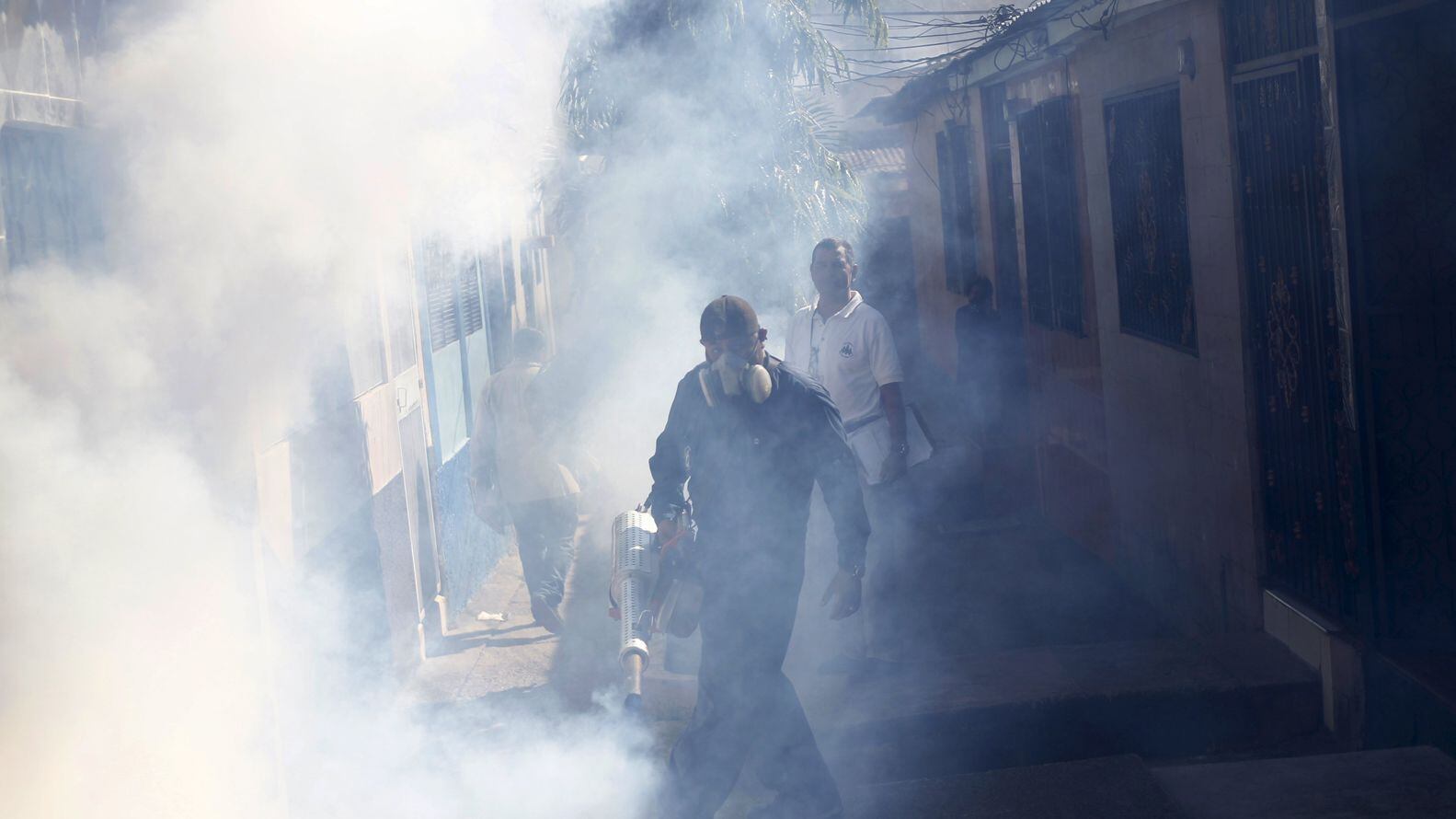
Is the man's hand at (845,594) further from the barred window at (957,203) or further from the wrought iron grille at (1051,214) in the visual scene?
the barred window at (957,203)

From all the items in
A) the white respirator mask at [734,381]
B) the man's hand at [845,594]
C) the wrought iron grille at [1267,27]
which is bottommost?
the man's hand at [845,594]

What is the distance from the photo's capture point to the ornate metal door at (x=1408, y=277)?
444cm

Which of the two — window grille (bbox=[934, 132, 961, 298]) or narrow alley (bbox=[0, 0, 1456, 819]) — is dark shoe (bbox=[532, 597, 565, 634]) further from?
window grille (bbox=[934, 132, 961, 298])

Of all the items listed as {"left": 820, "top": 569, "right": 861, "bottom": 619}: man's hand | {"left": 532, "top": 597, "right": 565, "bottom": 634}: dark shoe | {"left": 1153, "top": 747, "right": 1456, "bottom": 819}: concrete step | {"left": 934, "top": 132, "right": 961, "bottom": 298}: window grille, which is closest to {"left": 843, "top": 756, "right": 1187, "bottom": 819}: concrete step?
{"left": 1153, "top": 747, "right": 1456, "bottom": 819}: concrete step

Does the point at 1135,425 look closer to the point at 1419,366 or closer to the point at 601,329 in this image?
the point at 1419,366

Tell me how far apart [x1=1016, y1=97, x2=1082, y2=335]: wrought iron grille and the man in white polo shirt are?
2.40 meters

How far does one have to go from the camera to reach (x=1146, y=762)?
4.95 metres

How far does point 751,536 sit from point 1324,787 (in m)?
1.96

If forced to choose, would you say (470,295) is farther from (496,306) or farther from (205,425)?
(205,425)

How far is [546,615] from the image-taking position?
24.0 ft

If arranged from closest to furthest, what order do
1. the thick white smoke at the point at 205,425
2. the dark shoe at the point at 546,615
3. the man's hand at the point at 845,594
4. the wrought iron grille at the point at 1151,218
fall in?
the thick white smoke at the point at 205,425 < the man's hand at the point at 845,594 < the wrought iron grille at the point at 1151,218 < the dark shoe at the point at 546,615

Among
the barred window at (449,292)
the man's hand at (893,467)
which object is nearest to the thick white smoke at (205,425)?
the man's hand at (893,467)

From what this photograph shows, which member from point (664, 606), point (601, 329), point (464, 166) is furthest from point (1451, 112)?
point (601, 329)

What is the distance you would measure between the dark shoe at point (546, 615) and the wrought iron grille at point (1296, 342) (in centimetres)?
379
